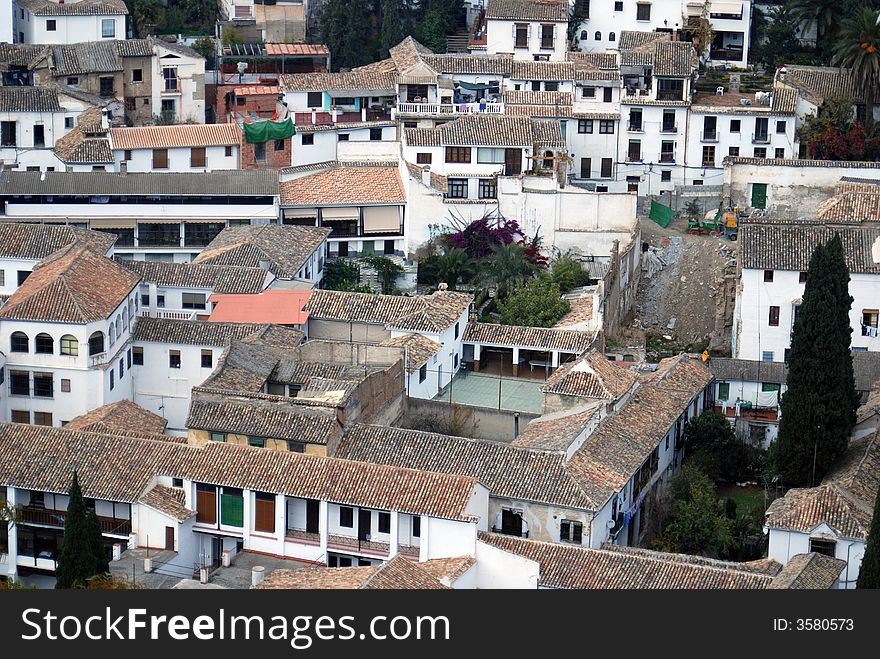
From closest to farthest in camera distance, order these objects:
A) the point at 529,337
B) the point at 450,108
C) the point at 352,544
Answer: the point at 352,544 → the point at 529,337 → the point at 450,108

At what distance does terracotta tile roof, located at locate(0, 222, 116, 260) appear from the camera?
227ft

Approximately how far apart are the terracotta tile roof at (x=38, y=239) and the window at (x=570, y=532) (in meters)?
20.6

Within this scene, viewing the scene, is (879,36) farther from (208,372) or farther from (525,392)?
(208,372)

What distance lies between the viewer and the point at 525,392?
66188 mm

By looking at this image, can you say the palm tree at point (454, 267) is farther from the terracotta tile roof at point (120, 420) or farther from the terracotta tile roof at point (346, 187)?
the terracotta tile roof at point (120, 420)

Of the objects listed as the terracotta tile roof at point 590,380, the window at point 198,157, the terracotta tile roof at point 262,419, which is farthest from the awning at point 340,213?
the terracotta tile roof at point 262,419

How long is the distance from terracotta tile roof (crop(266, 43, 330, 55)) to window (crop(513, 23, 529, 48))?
27.4 ft

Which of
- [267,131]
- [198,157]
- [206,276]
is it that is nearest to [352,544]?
[206,276]

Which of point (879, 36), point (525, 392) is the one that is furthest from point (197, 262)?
point (879, 36)

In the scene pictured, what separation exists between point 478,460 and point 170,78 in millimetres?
34019

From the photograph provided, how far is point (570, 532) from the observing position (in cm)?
5569

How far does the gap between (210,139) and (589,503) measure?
30.6 metres

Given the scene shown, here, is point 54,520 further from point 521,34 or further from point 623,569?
point 521,34

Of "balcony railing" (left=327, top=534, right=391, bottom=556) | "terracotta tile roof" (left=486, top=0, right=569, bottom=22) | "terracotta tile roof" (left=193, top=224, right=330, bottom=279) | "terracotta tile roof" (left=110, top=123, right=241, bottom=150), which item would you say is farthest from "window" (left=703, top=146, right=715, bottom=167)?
"balcony railing" (left=327, top=534, right=391, bottom=556)
